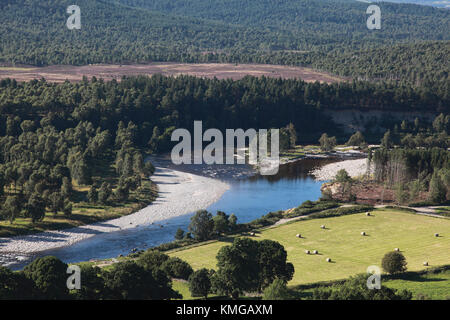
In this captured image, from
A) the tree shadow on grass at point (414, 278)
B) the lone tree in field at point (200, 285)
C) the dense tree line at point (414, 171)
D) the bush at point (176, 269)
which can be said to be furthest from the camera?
the dense tree line at point (414, 171)

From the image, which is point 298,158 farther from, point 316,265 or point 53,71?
point 53,71

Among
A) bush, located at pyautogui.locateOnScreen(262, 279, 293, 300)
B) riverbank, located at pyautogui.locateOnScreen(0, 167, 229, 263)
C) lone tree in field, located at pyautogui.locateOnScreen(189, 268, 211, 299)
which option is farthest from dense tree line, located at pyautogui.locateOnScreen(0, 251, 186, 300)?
riverbank, located at pyautogui.locateOnScreen(0, 167, 229, 263)

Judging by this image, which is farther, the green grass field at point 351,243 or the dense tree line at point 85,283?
the green grass field at point 351,243

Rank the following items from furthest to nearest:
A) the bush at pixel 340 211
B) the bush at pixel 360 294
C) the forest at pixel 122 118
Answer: the forest at pixel 122 118 < the bush at pixel 340 211 < the bush at pixel 360 294

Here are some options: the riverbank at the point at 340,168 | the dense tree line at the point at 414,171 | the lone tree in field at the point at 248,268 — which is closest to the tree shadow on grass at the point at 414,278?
the lone tree in field at the point at 248,268

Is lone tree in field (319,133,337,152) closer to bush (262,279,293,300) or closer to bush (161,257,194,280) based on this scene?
bush (161,257,194,280)

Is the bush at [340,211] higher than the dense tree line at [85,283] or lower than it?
lower

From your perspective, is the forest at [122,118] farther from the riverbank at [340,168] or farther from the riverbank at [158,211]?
the riverbank at [340,168]
